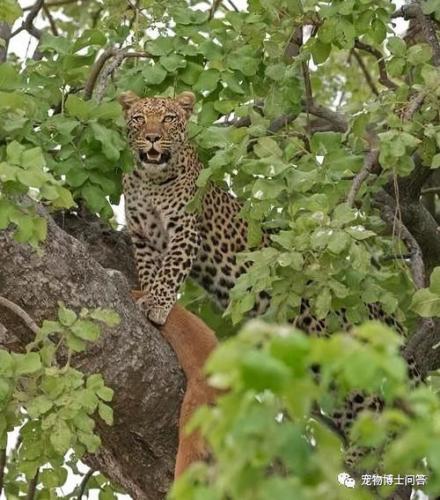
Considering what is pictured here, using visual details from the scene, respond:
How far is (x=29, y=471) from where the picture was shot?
483cm

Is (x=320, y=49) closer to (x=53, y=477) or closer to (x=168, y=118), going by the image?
(x=168, y=118)

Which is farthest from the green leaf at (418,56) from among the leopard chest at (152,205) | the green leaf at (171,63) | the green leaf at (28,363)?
the green leaf at (28,363)

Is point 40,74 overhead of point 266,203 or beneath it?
overhead

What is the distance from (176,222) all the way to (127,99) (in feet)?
2.10

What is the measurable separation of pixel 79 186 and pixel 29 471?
1317 mm

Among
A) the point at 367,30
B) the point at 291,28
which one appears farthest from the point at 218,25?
the point at 367,30

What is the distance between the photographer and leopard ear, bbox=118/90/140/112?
6285 mm

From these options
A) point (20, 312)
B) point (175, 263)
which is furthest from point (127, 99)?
point (20, 312)

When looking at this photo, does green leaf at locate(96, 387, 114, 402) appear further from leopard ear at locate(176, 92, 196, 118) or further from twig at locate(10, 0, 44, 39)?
twig at locate(10, 0, 44, 39)

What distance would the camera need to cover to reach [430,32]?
570cm

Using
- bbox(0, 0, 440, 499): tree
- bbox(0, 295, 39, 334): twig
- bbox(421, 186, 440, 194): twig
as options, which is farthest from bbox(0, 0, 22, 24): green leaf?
bbox(421, 186, 440, 194): twig

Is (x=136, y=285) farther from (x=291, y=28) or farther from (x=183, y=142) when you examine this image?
(x=291, y=28)

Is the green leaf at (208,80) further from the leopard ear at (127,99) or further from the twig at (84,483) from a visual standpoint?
the twig at (84,483)

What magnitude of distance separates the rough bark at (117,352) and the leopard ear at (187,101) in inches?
56.6
